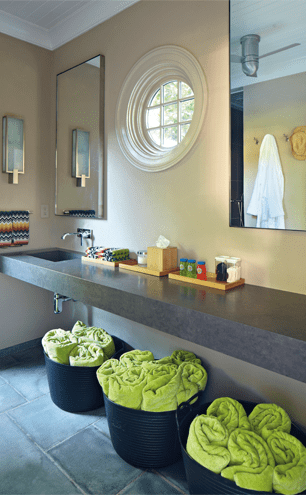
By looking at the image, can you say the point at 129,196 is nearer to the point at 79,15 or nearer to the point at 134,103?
the point at 134,103

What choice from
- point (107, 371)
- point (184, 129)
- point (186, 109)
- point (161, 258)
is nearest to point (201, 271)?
point (161, 258)

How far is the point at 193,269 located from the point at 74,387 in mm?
1023

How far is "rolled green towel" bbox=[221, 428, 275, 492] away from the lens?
123 cm

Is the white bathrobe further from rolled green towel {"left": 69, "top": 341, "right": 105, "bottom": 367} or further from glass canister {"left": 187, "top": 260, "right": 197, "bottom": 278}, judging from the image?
rolled green towel {"left": 69, "top": 341, "right": 105, "bottom": 367}

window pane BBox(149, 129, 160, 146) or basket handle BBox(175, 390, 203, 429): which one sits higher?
window pane BBox(149, 129, 160, 146)

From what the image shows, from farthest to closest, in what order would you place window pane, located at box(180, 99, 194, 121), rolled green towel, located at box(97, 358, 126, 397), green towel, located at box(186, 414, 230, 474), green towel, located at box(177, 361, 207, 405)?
window pane, located at box(180, 99, 194, 121), rolled green towel, located at box(97, 358, 126, 397), green towel, located at box(177, 361, 207, 405), green towel, located at box(186, 414, 230, 474)

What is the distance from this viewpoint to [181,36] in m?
2.10

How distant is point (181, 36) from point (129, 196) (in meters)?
1.04

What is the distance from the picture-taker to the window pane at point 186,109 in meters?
2.24

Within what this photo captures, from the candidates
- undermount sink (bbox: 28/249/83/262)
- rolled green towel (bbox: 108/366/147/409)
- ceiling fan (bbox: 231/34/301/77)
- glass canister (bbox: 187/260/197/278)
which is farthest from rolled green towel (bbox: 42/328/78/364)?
ceiling fan (bbox: 231/34/301/77)

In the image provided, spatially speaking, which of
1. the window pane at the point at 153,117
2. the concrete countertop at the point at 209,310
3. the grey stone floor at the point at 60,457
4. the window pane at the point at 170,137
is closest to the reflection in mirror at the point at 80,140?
the window pane at the point at 153,117

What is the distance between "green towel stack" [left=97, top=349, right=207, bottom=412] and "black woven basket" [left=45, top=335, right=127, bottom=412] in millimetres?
239

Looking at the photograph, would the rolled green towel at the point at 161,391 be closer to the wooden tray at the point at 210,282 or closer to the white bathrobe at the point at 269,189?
the wooden tray at the point at 210,282

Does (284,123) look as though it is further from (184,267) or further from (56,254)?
(56,254)
